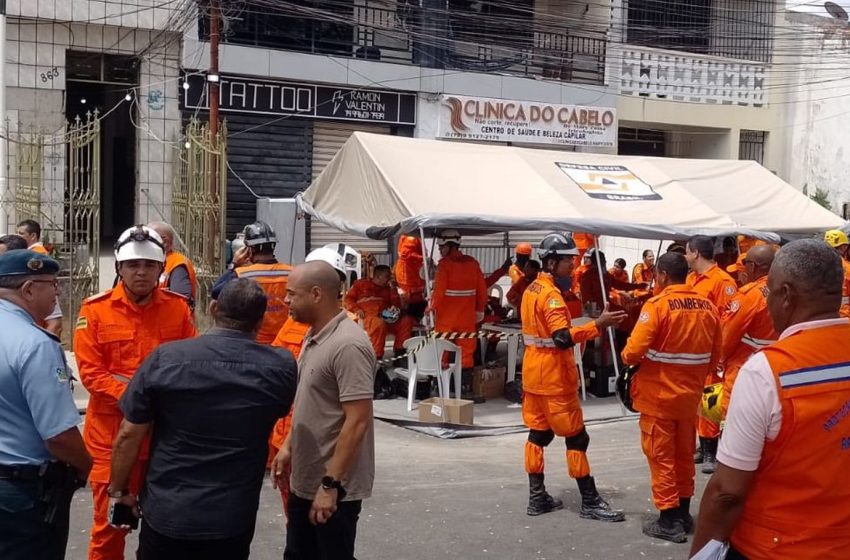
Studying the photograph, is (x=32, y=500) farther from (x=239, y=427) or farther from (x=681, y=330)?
(x=681, y=330)

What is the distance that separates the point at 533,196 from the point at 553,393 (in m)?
4.72

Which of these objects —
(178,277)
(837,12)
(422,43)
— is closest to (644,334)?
(178,277)

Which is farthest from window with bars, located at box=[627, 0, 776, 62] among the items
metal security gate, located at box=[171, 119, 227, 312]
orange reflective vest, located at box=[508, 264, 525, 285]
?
metal security gate, located at box=[171, 119, 227, 312]

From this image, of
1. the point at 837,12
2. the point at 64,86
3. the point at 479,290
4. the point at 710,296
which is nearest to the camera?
the point at 710,296

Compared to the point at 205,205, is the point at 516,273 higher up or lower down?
lower down

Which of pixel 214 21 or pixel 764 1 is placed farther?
pixel 764 1

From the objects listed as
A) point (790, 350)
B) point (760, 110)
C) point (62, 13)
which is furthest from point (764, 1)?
point (790, 350)

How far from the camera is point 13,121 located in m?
14.9

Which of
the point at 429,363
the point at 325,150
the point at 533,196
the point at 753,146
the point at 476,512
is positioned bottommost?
the point at 476,512

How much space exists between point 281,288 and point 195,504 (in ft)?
13.3

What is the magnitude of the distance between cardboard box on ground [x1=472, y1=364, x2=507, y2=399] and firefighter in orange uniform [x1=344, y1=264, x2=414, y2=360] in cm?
108

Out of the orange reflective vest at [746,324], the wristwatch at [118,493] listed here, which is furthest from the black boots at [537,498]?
the wristwatch at [118,493]

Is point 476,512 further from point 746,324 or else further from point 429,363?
point 429,363

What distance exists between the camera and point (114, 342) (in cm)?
483
